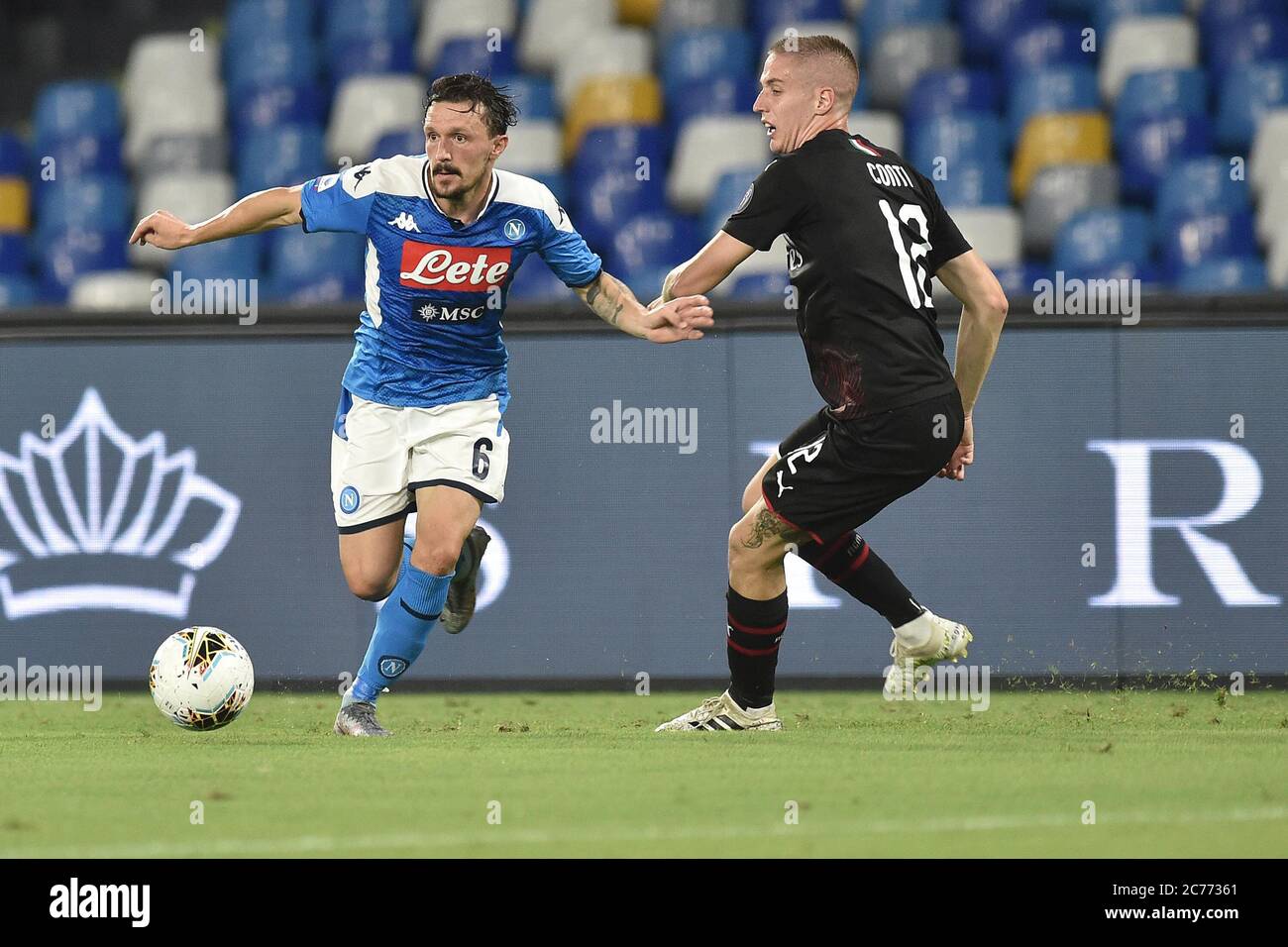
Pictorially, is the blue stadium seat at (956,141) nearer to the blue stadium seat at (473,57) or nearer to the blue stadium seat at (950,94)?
the blue stadium seat at (950,94)

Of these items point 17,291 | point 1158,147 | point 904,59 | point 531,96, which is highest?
point 904,59

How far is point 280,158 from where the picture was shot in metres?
11.3

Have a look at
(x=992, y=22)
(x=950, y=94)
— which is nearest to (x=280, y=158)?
(x=950, y=94)

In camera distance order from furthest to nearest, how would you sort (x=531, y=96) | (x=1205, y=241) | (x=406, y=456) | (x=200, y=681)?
(x=531, y=96) → (x=1205, y=241) → (x=406, y=456) → (x=200, y=681)

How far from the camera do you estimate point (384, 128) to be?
1126 cm

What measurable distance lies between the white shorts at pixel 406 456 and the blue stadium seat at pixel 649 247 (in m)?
4.02

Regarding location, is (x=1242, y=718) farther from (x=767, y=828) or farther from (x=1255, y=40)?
(x=1255, y=40)

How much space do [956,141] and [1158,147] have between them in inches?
45.5

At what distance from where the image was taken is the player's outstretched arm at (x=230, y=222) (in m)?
5.72

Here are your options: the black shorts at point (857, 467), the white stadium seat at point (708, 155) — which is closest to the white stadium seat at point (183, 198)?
the white stadium seat at point (708, 155)

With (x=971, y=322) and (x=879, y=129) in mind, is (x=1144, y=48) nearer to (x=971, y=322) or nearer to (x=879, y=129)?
(x=879, y=129)

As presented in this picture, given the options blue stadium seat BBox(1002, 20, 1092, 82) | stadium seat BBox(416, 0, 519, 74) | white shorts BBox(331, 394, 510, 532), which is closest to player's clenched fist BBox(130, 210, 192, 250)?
white shorts BBox(331, 394, 510, 532)

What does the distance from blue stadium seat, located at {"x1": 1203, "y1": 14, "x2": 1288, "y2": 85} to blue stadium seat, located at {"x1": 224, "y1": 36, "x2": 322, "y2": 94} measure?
18.4ft

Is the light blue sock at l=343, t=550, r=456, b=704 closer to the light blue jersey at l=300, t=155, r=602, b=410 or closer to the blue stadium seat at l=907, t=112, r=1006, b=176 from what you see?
the light blue jersey at l=300, t=155, r=602, b=410
